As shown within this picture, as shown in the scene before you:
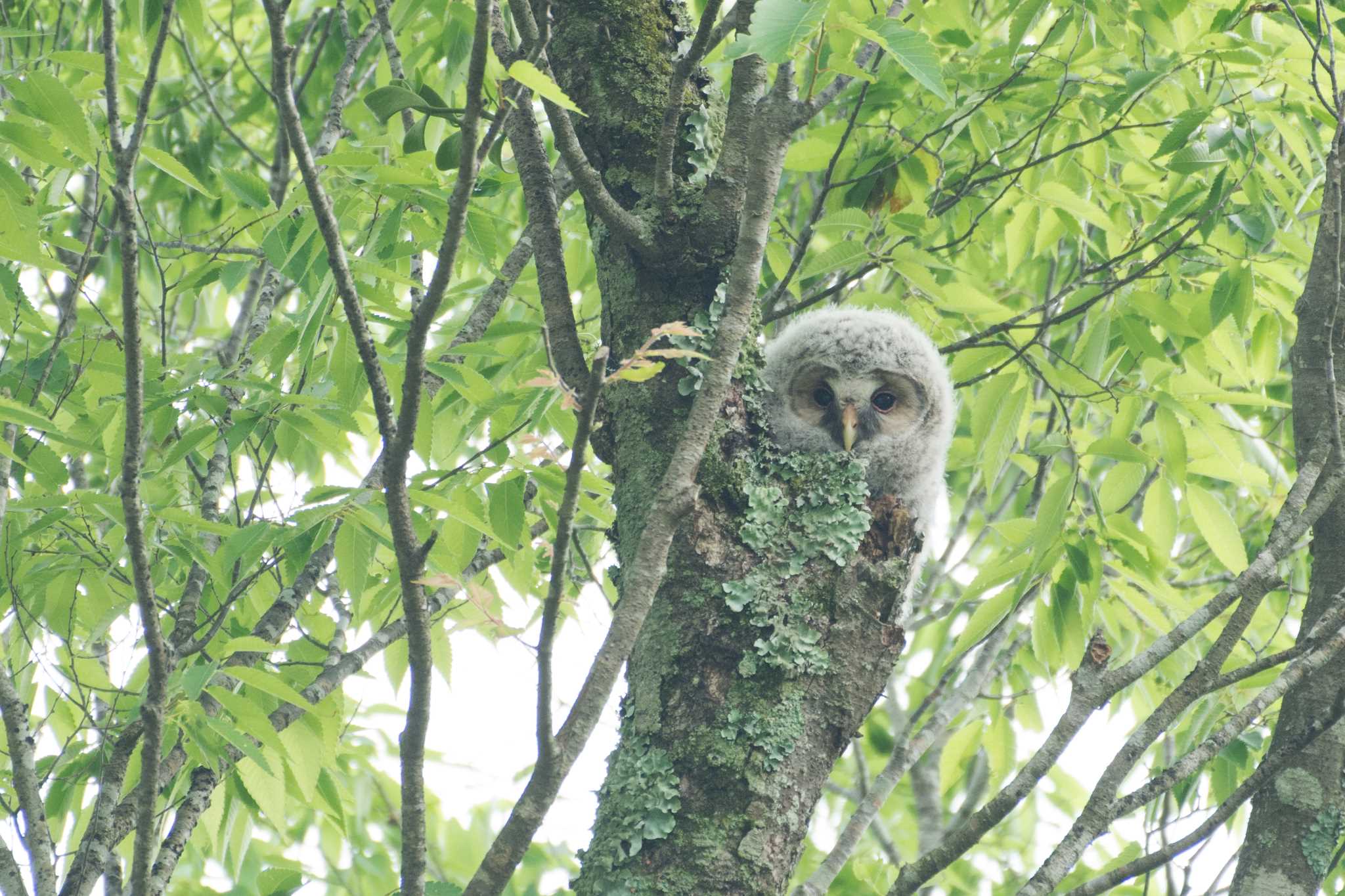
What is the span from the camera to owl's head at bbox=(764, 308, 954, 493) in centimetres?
384

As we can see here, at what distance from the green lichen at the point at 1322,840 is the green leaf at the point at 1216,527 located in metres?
0.76

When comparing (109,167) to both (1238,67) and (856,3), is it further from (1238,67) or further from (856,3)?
(1238,67)

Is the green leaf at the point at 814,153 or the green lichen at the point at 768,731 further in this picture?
the green leaf at the point at 814,153

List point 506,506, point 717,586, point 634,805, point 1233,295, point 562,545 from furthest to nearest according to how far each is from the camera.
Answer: point 1233,295 → point 506,506 → point 717,586 → point 634,805 → point 562,545

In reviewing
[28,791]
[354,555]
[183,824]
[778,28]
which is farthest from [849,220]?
[28,791]

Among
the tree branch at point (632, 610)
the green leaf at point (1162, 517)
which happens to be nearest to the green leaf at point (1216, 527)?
the green leaf at point (1162, 517)

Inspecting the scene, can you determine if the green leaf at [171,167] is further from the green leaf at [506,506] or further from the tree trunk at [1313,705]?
the tree trunk at [1313,705]

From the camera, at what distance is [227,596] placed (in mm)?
3234

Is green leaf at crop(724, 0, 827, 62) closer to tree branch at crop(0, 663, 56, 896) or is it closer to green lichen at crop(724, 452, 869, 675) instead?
green lichen at crop(724, 452, 869, 675)

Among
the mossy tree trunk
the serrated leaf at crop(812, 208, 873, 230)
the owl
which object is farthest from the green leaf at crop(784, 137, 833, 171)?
the owl

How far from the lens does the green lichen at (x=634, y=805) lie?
2057 mm

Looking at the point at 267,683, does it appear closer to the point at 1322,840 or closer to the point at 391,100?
the point at 391,100

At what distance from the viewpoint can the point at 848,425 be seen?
378 cm

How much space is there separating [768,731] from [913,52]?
125 centimetres
